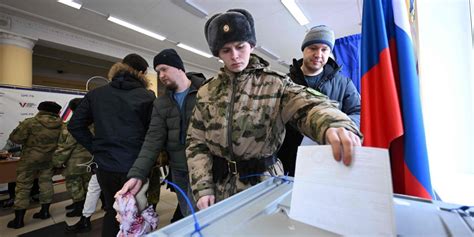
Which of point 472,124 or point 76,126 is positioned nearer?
point 472,124

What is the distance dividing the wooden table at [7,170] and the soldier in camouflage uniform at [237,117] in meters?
3.12

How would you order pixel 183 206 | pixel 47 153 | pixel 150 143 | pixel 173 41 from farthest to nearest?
pixel 173 41
pixel 47 153
pixel 183 206
pixel 150 143

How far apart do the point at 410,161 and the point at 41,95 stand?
5073 millimetres

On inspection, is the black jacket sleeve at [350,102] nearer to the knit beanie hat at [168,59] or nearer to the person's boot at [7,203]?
the knit beanie hat at [168,59]

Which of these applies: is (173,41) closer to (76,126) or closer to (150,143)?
(76,126)

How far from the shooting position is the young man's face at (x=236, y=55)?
2.40 feet

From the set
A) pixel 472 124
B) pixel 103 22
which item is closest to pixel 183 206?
pixel 472 124

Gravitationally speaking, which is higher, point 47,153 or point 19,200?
point 47,153

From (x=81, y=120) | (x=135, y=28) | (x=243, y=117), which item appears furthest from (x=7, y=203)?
(x=243, y=117)

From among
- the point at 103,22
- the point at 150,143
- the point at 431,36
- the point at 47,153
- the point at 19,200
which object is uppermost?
the point at 103,22

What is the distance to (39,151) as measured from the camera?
253cm

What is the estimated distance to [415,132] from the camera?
68 centimetres

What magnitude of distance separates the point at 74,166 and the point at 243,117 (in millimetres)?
2561

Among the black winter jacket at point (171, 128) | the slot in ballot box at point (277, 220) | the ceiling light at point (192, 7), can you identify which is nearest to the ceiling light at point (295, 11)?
the ceiling light at point (192, 7)
